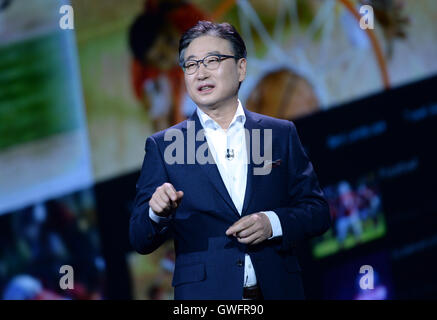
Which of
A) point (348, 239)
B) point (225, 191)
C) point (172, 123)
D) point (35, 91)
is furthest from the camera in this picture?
point (348, 239)

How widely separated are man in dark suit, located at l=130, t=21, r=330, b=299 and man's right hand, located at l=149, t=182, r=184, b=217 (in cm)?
2

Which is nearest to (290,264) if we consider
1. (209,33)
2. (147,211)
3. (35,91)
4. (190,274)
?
(190,274)

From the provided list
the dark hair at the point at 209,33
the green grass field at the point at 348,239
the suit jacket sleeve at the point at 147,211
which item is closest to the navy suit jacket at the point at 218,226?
the suit jacket sleeve at the point at 147,211

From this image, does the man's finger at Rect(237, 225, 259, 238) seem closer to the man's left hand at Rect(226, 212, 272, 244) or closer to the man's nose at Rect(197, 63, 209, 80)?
the man's left hand at Rect(226, 212, 272, 244)

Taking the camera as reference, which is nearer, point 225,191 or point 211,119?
point 225,191

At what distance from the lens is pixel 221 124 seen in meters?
2.10

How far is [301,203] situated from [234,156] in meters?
0.24

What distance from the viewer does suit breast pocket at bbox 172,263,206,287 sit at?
1974 mm

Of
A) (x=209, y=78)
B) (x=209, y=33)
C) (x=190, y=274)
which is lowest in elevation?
(x=190, y=274)

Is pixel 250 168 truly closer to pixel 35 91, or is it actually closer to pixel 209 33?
pixel 209 33

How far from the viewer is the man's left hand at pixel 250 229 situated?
6.12 feet

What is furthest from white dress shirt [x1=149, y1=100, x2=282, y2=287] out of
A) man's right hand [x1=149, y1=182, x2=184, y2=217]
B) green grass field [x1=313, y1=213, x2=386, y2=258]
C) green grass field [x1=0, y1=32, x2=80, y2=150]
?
green grass field [x1=313, y1=213, x2=386, y2=258]

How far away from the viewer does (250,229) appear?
188 cm
